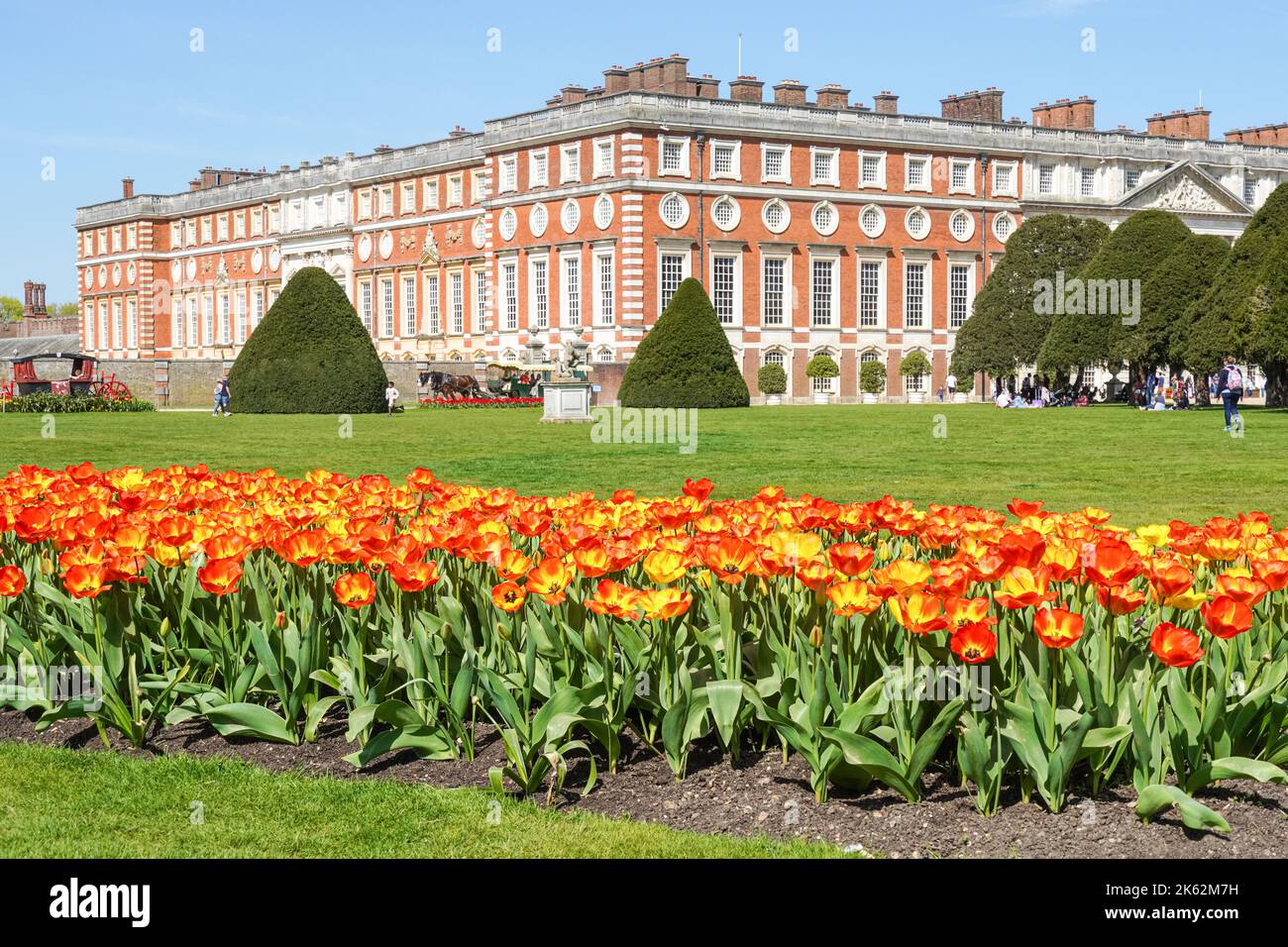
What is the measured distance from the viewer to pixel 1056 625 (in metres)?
4.54

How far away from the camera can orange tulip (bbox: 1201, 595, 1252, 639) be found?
445 cm

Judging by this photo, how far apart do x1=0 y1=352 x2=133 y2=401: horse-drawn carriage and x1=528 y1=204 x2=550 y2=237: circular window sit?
1550 cm

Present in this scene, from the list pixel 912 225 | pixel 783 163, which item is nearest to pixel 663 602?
pixel 783 163

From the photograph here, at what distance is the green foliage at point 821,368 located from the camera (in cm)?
5534

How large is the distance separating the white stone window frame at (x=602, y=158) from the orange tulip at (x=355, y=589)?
47.8 metres

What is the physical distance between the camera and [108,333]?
8894cm

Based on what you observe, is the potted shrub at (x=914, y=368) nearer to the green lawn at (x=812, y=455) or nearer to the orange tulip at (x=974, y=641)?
A: the green lawn at (x=812, y=455)

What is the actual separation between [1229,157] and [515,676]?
218 feet

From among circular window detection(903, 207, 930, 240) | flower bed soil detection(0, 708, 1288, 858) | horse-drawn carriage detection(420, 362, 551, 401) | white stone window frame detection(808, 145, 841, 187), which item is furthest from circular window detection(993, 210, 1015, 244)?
flower bed soil detection(0, 708, 1288, 858)

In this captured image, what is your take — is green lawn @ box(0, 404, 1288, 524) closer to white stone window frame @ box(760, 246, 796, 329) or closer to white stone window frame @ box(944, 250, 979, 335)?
white stone window frame @ box(760, 246, 796, 329)

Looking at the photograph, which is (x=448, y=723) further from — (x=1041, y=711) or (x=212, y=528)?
(x=1041, y=711)

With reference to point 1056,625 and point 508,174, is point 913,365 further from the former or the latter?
point 1056,625

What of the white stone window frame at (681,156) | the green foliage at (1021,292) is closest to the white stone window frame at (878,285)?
the green foliage at (1021,292)

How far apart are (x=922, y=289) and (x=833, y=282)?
3.68m
